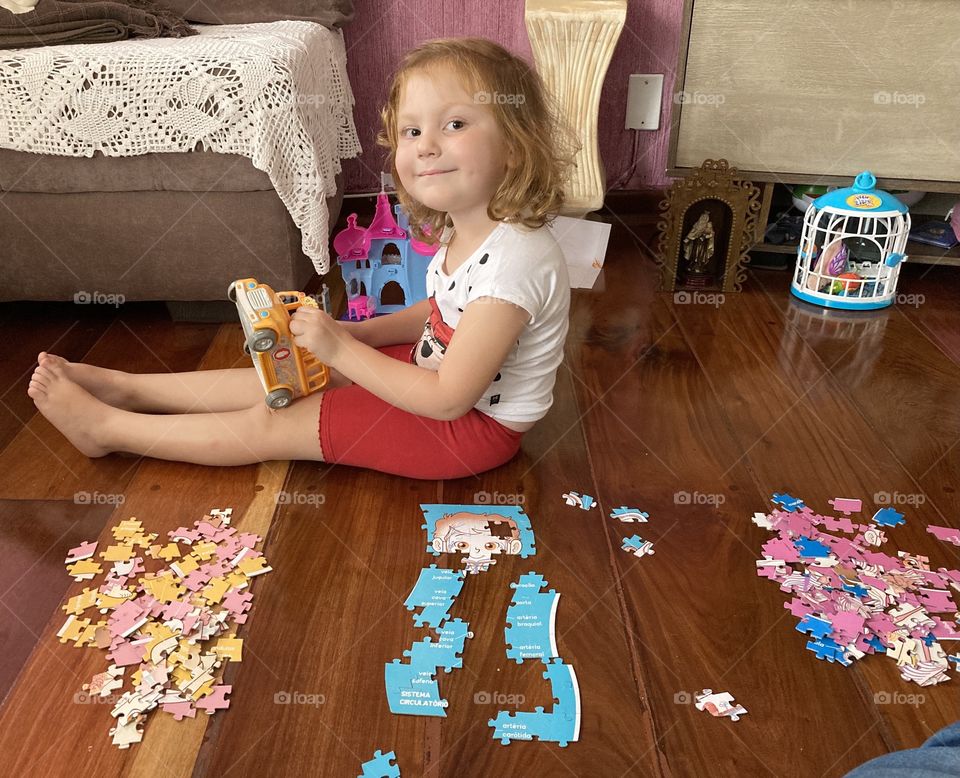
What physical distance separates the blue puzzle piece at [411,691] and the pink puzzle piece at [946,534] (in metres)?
0.80

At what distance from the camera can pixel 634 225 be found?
8.27 feet

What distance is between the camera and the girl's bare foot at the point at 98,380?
1.38m

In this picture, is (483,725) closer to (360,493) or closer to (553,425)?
(360,493)

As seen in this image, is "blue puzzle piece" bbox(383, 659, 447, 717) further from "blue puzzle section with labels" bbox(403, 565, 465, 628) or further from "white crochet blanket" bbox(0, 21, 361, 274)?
"white crochet blanket" bbox(0, 21, 361, 274)

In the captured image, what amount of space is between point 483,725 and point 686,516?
502mm

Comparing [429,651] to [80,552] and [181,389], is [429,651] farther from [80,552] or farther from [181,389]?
[181,389]

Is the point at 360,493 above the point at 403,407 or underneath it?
underneath

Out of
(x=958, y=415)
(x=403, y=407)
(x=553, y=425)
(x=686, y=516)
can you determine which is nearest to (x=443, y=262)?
(x=403, y=407)

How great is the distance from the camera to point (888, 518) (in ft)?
4.15

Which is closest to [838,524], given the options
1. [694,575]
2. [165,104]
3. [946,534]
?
[946,534]

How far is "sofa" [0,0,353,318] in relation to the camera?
1667 mm

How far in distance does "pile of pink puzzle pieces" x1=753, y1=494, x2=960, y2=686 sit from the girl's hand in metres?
0.69

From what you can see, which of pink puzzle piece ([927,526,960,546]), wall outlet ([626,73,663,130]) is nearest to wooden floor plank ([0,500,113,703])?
pink puzzle piece ([927,526,960,546])

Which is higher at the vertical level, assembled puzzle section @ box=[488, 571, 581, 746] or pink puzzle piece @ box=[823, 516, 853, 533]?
assembled puzzle section @ box=[488, 571, 581, 746]
